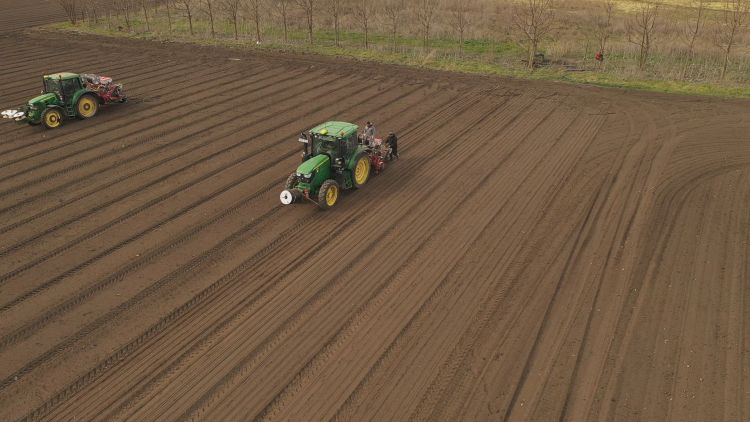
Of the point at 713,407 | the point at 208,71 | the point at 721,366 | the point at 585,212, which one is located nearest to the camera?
the point at 713,407

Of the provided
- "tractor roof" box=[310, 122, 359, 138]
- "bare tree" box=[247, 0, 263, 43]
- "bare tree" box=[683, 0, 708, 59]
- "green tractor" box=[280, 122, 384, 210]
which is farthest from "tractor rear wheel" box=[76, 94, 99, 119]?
"bare tree" box=[683, 0, 708, 59]

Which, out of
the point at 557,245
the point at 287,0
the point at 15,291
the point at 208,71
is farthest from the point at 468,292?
→ the point at 287,0

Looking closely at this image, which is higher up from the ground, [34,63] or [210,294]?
[34,63]

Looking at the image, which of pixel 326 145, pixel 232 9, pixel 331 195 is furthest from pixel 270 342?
pixel 232 9

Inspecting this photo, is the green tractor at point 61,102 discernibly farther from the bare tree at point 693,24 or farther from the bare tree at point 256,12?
the bare tree at point 693,24

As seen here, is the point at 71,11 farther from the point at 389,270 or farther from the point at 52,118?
the point at 389,270

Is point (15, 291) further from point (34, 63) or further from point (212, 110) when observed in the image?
point (34, 63)

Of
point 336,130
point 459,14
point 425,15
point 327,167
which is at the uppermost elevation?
point 459,14
